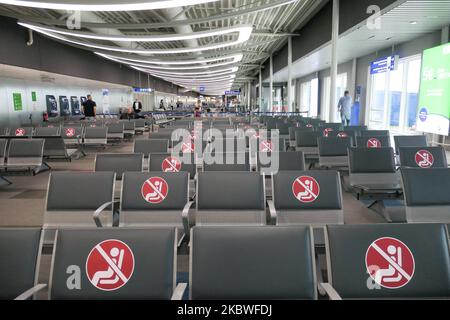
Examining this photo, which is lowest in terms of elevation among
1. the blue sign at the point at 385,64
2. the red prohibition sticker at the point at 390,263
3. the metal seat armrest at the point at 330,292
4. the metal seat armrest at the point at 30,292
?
the metal seat armrest at the point at 30,292

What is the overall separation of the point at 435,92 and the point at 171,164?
755 cm

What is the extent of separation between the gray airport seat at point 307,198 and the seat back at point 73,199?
1652 millimetres

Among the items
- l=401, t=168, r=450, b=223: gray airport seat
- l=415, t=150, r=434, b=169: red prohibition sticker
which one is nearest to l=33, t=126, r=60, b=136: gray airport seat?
l=415, t=150, r=434, b=169: red prohibition sticker

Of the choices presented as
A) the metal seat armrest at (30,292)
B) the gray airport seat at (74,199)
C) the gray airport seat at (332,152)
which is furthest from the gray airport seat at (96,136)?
the metal seat armrest at (30,292)

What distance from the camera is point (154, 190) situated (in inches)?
134

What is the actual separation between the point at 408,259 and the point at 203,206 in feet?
5.99

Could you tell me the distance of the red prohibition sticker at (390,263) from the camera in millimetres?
1883

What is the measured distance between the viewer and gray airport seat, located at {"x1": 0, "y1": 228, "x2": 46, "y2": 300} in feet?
6.39

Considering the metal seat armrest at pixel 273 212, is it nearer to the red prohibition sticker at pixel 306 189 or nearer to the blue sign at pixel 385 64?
the red prohibition sticker at pixel 306 189

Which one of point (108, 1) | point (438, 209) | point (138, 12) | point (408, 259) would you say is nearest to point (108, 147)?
point (138, 12)

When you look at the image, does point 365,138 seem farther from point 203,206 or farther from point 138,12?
point 138,12

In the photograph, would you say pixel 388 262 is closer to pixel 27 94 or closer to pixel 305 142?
pixel 305 142

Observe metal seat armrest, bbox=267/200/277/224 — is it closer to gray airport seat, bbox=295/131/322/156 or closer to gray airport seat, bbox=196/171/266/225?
gray airport seat, bbox=196/171/266/225

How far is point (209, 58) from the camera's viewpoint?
61.6 ft
